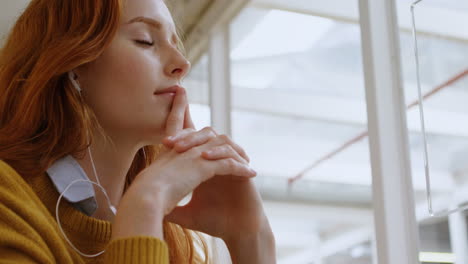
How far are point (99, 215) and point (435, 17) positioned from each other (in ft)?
2.90

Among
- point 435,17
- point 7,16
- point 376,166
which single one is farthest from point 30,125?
point 7,16

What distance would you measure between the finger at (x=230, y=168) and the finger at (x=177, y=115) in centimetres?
12

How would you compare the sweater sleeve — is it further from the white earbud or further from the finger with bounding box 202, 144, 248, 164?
the white earbud

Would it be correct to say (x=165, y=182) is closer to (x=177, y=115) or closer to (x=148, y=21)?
(x=177, y=115)

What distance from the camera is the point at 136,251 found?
851 mm

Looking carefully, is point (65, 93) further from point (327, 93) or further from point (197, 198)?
point (327, 93)

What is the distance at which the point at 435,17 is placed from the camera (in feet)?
4.90

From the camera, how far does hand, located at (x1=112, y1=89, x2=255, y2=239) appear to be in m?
0.88

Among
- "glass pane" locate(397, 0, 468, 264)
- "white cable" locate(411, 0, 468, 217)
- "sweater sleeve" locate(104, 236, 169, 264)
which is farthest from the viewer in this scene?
"glass pane" locate(397, 0, 468, 264)

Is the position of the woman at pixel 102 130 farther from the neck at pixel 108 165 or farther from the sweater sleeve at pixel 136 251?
the sweater sleeve at pixel 136 251

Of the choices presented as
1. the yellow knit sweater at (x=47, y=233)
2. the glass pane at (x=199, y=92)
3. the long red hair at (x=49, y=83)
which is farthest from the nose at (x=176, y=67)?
the glass pane at (x=199, y=92)

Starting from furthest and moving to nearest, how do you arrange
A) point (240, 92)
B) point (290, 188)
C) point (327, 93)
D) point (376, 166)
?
point (290, 188) < point (327, 93) < point (240, 92) < point (376, 166)

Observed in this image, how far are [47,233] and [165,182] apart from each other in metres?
0.19

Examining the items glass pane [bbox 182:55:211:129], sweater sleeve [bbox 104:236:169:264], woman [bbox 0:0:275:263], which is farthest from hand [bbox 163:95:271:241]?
glass pane [bbox 182:55:211:129]
